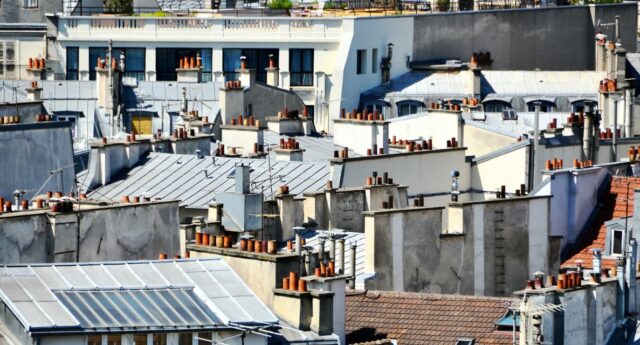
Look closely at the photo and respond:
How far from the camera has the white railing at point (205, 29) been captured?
115 m

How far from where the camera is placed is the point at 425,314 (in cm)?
6103

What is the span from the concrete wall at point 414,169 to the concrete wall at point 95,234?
45.9 feet

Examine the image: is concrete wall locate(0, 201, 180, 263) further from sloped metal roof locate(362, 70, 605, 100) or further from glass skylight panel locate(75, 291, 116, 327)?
sloped metal roof locate(362, 70, 605, 100)

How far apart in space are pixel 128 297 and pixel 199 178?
27.8 meters

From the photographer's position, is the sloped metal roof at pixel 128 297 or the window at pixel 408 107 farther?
the window at pixel 408 107

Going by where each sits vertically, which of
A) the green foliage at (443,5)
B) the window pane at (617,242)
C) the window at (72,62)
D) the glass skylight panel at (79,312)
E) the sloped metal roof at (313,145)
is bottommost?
the glass skylight panel at (79,312)

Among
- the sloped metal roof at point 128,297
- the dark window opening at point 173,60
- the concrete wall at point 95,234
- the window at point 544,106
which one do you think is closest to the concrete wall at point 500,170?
the concrete wall at point 95,234

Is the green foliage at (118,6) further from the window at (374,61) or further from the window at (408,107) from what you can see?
the window at (408,107)

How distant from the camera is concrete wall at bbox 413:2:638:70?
12175 centimetres

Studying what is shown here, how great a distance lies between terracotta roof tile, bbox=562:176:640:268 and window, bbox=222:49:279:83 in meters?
36.0

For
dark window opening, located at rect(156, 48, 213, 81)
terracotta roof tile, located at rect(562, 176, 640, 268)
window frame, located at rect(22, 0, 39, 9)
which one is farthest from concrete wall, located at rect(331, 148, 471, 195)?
window frame, located at rect(22, 0, 39, 9)

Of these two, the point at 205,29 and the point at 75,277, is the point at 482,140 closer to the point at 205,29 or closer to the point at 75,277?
the point at 205,29

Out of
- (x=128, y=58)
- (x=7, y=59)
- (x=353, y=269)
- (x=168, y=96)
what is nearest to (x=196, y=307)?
(x=353, y=269)

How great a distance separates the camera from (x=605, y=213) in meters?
76.7
